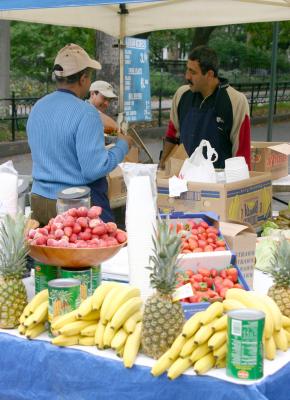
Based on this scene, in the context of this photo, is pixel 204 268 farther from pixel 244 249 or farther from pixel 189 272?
pixel 244 249

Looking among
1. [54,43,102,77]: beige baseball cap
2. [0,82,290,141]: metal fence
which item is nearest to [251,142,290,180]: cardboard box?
[54,43,102,77]: beige baseball cap

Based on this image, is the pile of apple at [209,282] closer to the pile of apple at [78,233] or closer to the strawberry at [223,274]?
the strawberry at [223,274]

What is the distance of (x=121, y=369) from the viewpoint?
2.83 meters

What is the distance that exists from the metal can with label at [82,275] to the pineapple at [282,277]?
0.78m

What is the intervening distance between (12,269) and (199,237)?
102 centimetres

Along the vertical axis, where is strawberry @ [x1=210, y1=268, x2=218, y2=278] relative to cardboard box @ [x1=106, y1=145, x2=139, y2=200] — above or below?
above

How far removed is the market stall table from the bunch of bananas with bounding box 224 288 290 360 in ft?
0.15

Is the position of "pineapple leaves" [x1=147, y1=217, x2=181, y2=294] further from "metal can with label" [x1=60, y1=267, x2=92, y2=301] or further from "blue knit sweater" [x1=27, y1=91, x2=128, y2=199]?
"blue knit sweater" [x1=27, y1=91, x2=128, y2=199]

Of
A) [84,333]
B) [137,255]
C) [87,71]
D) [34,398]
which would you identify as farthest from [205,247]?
[87,71]

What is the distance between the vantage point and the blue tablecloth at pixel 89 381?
2670 mm

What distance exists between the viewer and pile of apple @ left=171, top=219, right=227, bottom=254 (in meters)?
3.59

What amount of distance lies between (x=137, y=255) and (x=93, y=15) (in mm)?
3960

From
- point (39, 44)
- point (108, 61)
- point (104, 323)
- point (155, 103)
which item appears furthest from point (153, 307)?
point (39, 44)

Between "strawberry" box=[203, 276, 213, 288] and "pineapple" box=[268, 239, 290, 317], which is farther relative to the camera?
"strawberry" box=[203, 276, 213, 288]
